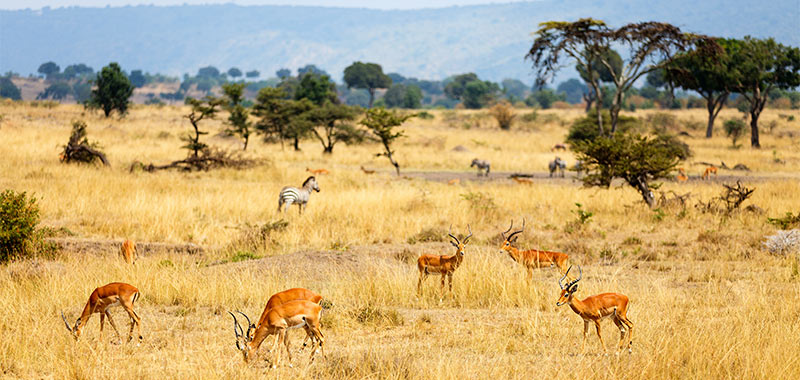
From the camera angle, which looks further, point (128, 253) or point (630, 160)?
point (630, 160)

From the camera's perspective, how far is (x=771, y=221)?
47.9 ft

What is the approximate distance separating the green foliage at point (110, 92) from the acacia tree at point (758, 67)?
4563 cm

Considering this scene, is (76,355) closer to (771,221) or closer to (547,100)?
(771,221)

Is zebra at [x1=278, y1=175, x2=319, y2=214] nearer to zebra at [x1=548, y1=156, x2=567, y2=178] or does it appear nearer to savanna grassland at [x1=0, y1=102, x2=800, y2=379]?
savanna grassland at [x1=0, y1=102, x2=800, y2=379]

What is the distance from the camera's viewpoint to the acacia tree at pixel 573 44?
30.8 metres

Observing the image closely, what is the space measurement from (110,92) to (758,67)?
48111 mm

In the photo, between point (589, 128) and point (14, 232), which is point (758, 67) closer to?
point (589, 128)

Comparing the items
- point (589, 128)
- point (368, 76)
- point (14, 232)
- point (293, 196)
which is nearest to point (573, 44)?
point (589, 128)

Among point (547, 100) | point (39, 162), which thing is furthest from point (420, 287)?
point (547, 100)

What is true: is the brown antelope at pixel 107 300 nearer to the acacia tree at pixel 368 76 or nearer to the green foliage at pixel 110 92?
the green foliage at pixel 110 92

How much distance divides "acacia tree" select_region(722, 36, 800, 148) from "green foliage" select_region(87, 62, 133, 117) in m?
45.6

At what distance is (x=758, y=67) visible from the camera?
143ft

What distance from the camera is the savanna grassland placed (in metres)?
5.90

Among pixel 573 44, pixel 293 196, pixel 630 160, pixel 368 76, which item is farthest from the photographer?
pixel 368 76
